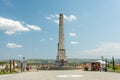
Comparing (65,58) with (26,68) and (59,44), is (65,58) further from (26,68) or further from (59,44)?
(26,68)

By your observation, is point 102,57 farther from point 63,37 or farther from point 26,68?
point 26,68

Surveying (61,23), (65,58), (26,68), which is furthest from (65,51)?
(26,68)

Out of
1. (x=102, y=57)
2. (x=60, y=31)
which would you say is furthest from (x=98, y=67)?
(x=60, y=31)

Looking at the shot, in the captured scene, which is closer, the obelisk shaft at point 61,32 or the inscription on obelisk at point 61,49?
the obelisk shaft at point 61,32

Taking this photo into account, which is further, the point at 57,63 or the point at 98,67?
the point at 57,63

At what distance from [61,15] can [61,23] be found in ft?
7.83

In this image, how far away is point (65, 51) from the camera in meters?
81.4

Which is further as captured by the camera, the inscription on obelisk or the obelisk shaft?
the inscription on obelisk

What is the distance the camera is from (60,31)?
261 feet

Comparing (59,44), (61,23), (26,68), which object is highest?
(61,23)

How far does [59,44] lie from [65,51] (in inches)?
115

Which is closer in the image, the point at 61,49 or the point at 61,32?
the point at 61,32

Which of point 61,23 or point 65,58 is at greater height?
point 61,23

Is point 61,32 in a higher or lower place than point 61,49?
higher
